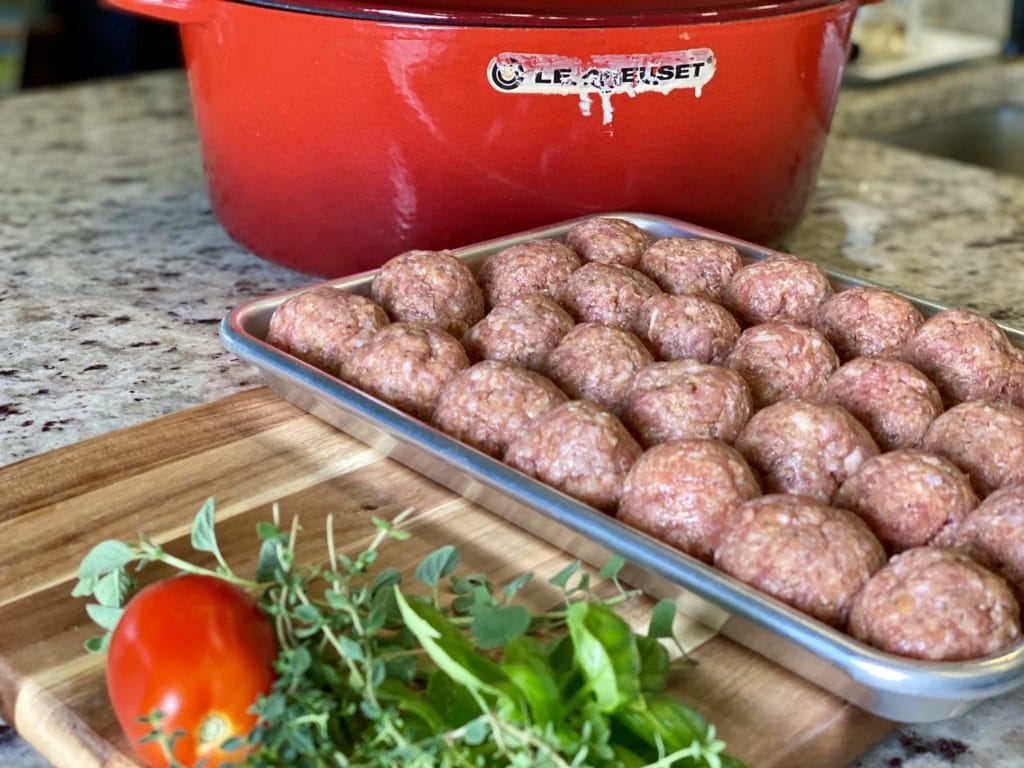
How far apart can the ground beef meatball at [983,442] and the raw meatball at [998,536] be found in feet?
0.28

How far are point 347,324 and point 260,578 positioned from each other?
486mm

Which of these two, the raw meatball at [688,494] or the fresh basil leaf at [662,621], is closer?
the fresh basil leaf at [662,621]

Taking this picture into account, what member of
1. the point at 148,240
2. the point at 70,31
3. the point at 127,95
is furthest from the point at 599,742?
the point at 70,31

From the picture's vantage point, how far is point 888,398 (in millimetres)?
1291

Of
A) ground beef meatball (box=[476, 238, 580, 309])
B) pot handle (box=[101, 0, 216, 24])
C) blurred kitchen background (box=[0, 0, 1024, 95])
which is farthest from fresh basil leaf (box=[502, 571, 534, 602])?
blurred kitchen background (box=[0, 0, 1024, 95])

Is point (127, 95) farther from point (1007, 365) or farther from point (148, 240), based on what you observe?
point (1007, 365)

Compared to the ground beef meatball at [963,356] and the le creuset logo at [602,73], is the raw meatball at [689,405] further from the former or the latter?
the le creuset logo at [602,73]

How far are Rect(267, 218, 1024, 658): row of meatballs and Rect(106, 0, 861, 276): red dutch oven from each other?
0.13 m

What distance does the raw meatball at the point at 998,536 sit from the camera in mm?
1066

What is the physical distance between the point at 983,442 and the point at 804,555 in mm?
289

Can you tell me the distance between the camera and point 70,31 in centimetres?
492

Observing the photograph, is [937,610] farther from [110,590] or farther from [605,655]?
[110,590]

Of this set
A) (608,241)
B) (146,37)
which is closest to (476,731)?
(608,241)

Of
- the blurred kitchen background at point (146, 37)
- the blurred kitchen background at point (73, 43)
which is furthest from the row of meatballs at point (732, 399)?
the blurred kitchen background at point (73, 43)
